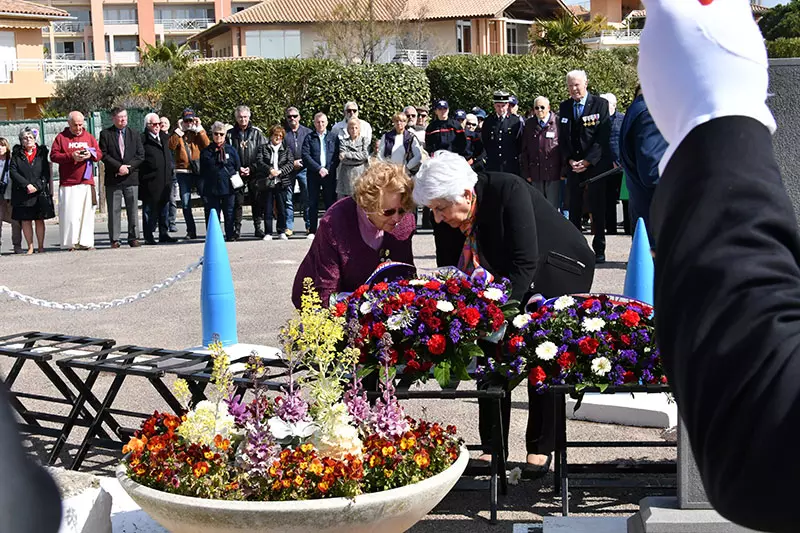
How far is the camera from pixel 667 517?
3.89m

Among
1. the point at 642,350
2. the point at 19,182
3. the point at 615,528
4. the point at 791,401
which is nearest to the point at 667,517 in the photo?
the point at 615,528

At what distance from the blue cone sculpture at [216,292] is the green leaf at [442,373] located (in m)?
2.98

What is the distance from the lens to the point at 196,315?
34.5ft

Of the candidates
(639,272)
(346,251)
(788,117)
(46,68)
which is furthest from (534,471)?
(46,68)

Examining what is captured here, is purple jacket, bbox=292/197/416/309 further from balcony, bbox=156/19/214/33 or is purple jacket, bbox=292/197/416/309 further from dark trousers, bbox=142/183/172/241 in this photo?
balcony, bbox=156/19/214/33

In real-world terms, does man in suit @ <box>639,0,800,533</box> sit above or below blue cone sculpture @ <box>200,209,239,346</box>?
above

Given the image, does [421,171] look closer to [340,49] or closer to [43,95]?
[340,49]

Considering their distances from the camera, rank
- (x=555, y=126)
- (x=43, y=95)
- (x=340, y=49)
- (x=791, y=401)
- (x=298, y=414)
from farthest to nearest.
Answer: (x=43, y=95) → (x=340, y=49) → (x=555, y=126) → (x=298, y=414) → (x=791, y=401)

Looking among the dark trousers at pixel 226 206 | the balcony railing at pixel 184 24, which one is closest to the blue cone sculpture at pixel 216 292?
the dark trousers at pixel 226 206

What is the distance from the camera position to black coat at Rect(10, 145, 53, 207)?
15.6m

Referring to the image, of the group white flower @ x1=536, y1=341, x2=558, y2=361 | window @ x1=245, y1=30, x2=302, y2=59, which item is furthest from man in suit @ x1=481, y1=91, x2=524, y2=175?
window @ x1=245, y1=30, x2=302, y2=59

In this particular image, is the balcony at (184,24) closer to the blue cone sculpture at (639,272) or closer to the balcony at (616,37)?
the balcony at (616,37)

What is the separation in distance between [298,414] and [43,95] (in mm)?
52938

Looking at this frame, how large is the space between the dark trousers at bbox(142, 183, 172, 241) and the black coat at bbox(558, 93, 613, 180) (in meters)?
6.28
